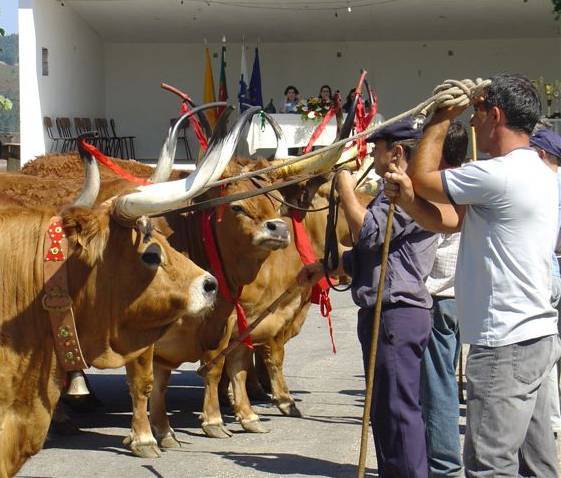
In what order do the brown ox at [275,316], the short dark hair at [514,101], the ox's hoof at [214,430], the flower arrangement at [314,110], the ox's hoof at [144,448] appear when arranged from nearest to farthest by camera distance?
the short dark hair at [514,101], the ox's hoof at [144,448], the ox's hoof at [214,430], the brown ox at [275,316], the flower arrangement at [314,110]

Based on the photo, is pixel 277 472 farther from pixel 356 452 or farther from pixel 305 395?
pixel 305 395

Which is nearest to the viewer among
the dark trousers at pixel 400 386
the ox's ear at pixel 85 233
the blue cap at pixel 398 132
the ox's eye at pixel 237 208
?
the ox's ear at pixel 85 233

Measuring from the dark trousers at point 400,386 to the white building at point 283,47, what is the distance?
70.9 feet

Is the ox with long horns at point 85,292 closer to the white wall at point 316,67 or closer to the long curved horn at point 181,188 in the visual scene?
the long curved horn at point 181,188

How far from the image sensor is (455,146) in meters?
6.25

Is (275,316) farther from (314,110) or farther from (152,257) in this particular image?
(314,110)

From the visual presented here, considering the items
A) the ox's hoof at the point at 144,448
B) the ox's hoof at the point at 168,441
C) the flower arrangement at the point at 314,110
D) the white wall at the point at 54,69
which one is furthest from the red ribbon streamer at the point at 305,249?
the white wall at the point at 54,69

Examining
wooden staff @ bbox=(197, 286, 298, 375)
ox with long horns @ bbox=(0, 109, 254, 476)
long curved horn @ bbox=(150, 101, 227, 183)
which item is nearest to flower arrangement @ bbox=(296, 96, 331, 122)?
wooden staff @ bbox=(197, 286, 298, 375)

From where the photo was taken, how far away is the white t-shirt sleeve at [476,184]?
4527 millimetres

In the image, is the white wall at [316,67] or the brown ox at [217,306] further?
the white wall at [316,67]

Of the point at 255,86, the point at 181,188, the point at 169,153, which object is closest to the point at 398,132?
the point at 169,153

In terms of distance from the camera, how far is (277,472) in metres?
7.29

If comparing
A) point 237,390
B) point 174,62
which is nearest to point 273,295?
point 237,390

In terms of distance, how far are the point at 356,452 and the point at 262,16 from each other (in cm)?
2158
